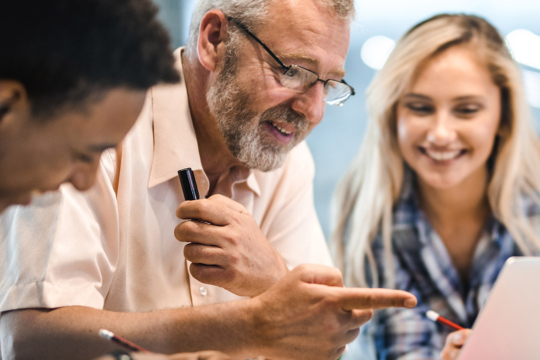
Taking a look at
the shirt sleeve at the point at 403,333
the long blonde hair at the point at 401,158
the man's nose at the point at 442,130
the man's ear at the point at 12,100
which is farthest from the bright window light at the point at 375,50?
the man's ear at the point at 12,100

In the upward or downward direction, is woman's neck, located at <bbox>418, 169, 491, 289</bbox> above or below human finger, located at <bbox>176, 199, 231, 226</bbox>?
above

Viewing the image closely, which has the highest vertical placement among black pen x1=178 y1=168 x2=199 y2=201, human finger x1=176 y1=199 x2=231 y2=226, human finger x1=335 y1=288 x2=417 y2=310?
black pen x1=178 y1=168 x2=199 y2=201

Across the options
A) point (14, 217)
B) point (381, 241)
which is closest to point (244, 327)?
point (14, 217)

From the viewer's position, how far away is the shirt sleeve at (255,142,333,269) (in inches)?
49.4

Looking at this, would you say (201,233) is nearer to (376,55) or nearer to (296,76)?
(296,76)

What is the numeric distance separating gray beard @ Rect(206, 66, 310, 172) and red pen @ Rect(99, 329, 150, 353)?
19.9 inches

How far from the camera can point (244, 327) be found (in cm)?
71

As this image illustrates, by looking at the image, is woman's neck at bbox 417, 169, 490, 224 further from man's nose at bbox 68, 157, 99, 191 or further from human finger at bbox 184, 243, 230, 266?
man's nose at bbox 68, 157, 99, 191

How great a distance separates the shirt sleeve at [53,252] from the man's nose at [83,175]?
0.46 feet

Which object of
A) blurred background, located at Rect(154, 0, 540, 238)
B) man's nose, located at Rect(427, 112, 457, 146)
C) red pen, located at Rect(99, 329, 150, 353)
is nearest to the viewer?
red pen, located at Rect(99, 329, 150, 353)

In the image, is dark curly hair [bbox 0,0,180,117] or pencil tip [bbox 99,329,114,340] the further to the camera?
pencil tip [bbox 99,329,114,340]

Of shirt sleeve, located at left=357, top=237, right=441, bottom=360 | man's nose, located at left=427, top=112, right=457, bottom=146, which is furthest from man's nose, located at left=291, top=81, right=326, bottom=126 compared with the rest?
shirt sleeve, located at left=357, top=237, right=441, bottom=360

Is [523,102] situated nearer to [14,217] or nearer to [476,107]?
[476,107]

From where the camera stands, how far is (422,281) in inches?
66.9
